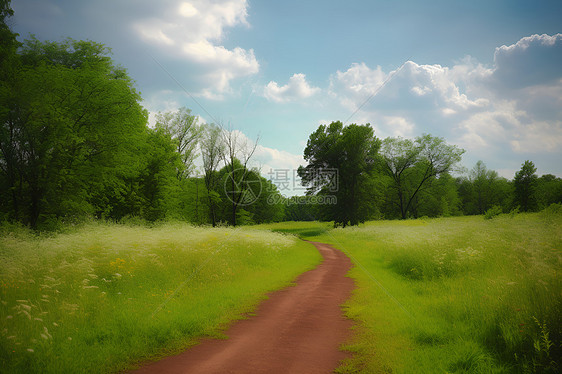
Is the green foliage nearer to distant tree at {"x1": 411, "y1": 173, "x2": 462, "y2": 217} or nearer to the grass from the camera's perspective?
the grass

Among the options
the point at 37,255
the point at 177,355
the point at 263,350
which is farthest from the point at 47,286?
the point at 263,350

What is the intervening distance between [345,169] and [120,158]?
1280 inches

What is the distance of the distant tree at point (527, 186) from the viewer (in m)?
53.8

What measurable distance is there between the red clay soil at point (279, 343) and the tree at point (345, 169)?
118 ft

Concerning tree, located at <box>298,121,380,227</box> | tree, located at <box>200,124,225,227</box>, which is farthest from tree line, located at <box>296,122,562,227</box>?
tree, located at <box>200,124,225,227</box>

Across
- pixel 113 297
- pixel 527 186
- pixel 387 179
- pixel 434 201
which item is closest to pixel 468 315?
pixel 113 297

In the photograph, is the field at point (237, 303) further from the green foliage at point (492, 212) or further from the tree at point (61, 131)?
the green foliage at point (492, 212)

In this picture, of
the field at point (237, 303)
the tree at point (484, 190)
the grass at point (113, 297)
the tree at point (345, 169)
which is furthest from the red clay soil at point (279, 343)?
the tree at point (484, 190)

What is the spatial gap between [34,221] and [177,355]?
1846cm

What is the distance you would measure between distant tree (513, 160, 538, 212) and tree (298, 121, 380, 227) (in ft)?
110

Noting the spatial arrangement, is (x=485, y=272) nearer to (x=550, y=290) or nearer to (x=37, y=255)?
(x=550, y=290)

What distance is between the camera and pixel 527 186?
180ft

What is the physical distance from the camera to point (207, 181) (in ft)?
138

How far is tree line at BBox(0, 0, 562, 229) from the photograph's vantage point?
55.0 ft
